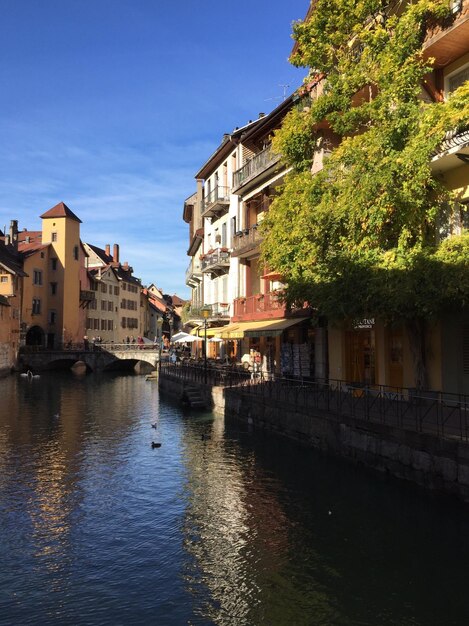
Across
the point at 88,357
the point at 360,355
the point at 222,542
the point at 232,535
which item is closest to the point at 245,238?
the point at 360,355

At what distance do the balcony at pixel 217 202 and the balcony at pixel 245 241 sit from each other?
444cm

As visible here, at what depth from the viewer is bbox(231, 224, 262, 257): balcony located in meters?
30.3

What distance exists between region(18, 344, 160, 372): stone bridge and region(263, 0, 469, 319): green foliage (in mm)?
45679

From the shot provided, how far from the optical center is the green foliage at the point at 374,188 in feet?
46.6

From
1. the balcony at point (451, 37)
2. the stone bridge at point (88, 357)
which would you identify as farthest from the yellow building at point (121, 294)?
the balcony at point (451, 37)

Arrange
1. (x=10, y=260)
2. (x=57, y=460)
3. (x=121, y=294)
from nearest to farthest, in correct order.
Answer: (x=57, y=460) < (x=10, y=260) < (x=121, y=294)

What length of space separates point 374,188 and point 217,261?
22616 mm

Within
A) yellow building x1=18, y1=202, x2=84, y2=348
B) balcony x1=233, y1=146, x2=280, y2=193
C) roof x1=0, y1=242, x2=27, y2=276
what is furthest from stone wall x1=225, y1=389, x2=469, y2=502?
yellow building x1=18, y1=202, x2=84, y2=348

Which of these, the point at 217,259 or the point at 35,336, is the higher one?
the point at 217,259

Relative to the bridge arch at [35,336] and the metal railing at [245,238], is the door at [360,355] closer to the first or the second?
the metal railing at [245,238]

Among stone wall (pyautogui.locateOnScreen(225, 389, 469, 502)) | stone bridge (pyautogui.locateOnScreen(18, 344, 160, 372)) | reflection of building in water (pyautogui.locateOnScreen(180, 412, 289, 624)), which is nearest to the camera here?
reflection of building in water (pyautogui.locateOnScreen(180, 412, 289, 624))

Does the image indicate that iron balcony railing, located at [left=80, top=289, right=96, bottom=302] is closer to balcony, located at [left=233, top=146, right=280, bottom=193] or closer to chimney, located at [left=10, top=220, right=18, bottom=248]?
chimney, located at [left=10, top=220, right=18, bottom=248]

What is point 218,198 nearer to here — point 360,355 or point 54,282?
point 360,355

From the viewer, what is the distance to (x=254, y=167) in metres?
30.5
